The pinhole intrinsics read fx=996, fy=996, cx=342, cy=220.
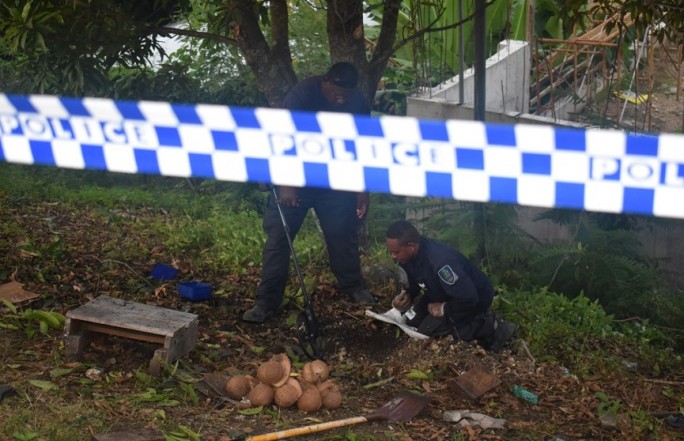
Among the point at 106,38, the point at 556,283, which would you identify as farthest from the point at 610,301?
the point at 106,38

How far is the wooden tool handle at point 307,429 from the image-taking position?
4.77 m

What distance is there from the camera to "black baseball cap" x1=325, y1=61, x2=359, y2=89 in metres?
6.53

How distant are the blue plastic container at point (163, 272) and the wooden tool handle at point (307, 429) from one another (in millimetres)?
2824

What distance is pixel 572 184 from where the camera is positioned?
4.42 metres

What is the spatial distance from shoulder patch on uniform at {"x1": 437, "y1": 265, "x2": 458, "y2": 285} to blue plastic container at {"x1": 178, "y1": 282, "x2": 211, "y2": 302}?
1.87 m

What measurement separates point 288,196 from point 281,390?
1.67 meters

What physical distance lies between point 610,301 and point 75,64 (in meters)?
4.44

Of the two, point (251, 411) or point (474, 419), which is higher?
point (251, 411)

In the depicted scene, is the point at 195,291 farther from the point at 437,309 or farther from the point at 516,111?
the point at 516,111

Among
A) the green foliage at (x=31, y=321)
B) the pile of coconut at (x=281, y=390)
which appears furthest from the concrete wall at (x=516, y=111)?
the green foliage at (x=31, y=321)

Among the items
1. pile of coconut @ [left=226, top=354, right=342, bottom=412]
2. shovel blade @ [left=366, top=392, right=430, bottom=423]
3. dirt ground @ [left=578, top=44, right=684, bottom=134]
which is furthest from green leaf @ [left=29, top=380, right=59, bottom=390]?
dirt ground @ [left=578, top=44, right=684, bottom=134]

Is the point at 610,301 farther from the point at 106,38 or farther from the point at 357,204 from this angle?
the point at 106,38

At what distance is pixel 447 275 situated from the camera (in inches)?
242

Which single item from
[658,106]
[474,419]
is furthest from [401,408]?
[658,106]
